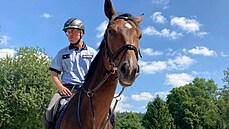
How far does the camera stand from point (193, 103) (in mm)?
89062

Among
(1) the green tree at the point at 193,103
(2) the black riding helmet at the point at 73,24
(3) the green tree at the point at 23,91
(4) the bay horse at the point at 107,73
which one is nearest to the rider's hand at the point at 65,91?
(4) the bay horse at the point at 107,73

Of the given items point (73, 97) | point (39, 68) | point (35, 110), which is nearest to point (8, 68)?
point (39, 68)

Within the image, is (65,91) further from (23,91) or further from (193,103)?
(193,103)

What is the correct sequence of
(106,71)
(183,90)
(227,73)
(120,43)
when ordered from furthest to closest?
(183,90)
(227,73)
(106,71)
(120,43)

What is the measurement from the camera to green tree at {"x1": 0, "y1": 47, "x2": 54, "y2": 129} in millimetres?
40531

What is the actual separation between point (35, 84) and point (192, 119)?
5535cm

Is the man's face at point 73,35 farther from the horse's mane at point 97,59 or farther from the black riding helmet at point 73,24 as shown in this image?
the horse's mane at point 97,59

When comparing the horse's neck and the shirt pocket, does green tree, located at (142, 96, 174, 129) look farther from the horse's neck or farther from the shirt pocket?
the horse's neck

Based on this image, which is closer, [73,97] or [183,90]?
[73,97]

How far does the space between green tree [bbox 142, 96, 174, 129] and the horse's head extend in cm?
7136

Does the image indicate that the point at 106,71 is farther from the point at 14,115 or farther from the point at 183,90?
the point at 183,90

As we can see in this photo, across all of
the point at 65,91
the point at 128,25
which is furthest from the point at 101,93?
the point at 65,91

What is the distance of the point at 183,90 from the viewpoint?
301ft

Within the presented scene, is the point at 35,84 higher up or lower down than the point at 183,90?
lower down
